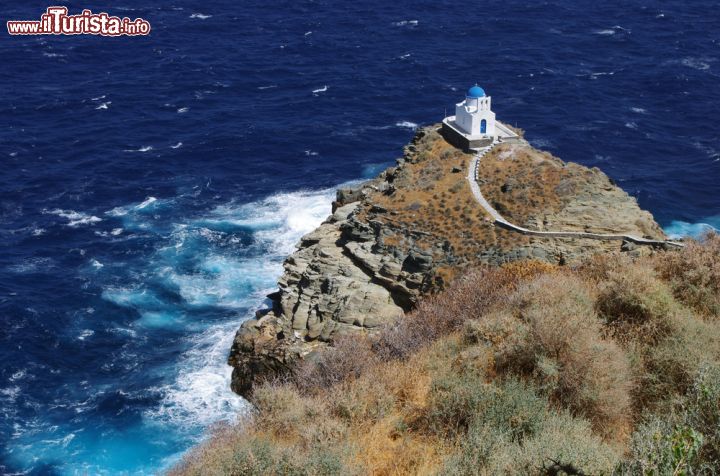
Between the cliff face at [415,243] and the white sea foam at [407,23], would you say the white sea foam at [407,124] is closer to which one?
the cliff face at [415,243]

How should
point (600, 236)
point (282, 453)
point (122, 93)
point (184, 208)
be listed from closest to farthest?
point (282, 453) < point (600, 236) < point (184, 208) < point (122, 93)

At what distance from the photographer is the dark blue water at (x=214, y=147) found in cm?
6669

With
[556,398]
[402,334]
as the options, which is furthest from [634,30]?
[556,398]

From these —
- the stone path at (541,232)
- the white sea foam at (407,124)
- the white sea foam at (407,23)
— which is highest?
the white sea foam at (407,23)

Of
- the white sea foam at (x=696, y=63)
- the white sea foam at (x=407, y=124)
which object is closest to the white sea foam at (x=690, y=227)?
the white sea foam at (x=407, y=124)

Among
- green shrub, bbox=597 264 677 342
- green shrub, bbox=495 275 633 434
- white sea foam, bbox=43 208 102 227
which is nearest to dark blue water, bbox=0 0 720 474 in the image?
white sea foam, bbox=43 208 102 227

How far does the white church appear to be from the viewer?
77.1m

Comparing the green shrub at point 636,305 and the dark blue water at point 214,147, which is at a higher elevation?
the green shrub at point 636,305

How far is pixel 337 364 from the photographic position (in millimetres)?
40031

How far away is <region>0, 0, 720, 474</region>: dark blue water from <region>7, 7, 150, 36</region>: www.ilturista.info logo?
2.98 meters

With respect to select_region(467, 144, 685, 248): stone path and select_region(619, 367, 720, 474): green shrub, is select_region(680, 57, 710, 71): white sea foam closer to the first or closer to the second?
select_region(467, 144, 685, 248): stone path

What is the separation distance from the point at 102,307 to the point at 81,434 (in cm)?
1736

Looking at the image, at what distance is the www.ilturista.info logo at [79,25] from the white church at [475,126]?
86.0 m

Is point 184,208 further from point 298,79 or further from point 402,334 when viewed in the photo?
point 402,334
